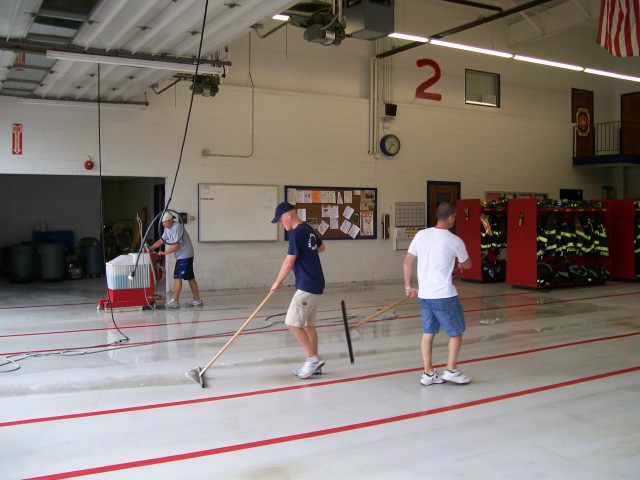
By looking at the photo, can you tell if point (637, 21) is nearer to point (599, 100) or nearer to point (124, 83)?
point (124, 83)

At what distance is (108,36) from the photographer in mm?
7254

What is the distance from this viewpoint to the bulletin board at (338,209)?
42.3 ft

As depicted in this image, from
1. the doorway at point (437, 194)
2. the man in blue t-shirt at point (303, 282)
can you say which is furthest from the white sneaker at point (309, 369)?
the doorway at point (437, 194)

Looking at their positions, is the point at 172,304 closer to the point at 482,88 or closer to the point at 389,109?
the point at 389,109

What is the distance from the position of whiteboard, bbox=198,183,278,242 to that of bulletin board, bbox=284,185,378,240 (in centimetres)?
57

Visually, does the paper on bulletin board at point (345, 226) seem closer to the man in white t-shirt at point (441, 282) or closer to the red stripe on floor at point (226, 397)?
the red stripe on floor at point (226, 397)

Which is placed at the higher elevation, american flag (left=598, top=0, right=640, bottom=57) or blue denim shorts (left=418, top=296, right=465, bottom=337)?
american flag (left=598, top=0, right=640, bottom=57)

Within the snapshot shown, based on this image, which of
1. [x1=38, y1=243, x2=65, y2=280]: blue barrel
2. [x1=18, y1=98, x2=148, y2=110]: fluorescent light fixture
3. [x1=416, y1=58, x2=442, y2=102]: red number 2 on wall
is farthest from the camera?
[x1=416, y1=58, x2=442, y2=102]: red number 2 on wall

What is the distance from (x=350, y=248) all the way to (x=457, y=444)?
9.46m

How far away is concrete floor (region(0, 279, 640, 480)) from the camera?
3834 mm

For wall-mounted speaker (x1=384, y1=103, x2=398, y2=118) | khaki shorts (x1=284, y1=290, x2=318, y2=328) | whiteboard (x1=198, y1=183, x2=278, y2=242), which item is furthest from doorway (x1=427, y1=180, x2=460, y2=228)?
khaki shorts (x1=284, y1=290, x2=318, y2=328)

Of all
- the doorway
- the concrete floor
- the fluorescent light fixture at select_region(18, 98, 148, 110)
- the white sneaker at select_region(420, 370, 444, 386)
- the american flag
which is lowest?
the concrete floor

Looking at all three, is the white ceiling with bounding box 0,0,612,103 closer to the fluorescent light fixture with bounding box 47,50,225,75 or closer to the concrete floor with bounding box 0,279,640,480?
the fluorescent light fixture with bounding box 47,50,225,75

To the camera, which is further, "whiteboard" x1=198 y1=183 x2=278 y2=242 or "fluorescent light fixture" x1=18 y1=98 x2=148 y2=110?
"whiteboard" x1=198 y1=183 x2=278 y2=242
